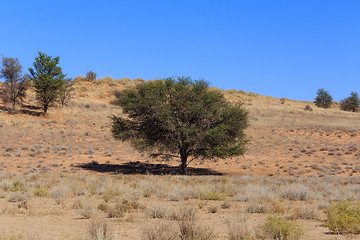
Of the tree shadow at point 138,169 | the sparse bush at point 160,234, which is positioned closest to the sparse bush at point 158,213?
the sparse bush at point 160,234

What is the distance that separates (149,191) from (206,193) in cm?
272

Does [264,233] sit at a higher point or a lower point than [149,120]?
lower

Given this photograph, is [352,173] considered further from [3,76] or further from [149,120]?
[3,76]

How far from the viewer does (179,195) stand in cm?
1479

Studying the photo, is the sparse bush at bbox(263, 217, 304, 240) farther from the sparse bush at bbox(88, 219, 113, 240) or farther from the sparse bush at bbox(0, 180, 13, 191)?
the sparse bush at bbox(0, 180, 13, 191)

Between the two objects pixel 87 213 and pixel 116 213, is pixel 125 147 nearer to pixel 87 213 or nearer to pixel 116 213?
pixel 116 213

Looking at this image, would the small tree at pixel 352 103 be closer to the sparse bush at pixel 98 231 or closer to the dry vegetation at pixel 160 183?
the dry vegetation at pixel 160 183

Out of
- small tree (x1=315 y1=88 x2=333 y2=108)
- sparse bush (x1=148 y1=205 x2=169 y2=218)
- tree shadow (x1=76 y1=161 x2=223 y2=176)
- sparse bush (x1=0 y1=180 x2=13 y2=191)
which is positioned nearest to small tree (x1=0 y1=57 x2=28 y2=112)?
tree shadow (x1=76 y1=161 x2=223 y2=176)

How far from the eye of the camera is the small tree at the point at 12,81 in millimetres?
49250

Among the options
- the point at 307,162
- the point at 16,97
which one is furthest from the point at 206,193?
the point at 16,97

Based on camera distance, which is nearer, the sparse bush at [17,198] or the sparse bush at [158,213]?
the sparse bush at [158,213]

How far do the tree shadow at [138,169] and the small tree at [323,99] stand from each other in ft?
278

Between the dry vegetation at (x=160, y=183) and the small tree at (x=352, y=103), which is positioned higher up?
the small tree at (x=352, y=103)

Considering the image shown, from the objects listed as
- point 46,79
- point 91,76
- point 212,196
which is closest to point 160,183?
point 212,196
